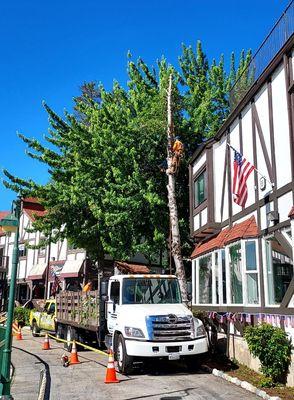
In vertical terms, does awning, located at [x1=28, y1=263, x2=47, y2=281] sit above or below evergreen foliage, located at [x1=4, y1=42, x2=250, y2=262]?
below

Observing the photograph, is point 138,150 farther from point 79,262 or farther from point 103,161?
point 79,262

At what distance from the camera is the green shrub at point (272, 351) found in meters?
10.1

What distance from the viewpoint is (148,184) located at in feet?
68.5

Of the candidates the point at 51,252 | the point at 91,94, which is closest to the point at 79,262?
the point at 51,252

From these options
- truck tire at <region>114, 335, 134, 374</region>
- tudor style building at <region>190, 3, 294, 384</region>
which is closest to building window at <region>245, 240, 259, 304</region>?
tudor style building at <region>190, 3, 294, 384</region>

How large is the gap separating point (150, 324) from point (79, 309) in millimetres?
5961

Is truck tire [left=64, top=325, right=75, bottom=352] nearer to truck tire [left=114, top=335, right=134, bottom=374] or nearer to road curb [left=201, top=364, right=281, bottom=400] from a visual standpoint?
truck tire [left=114, top=335, right=134, bottom=374]

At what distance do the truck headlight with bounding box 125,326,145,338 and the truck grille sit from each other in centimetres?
31

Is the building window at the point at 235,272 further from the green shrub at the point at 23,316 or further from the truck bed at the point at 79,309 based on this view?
the green shrub at the point at 23,316

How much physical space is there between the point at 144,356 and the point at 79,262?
78.4 ft

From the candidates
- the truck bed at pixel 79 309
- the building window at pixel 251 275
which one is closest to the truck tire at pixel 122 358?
the truck bed at pixel 79 309

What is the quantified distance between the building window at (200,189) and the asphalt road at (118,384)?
6689 millimetres

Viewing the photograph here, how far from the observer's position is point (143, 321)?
38.9 ft

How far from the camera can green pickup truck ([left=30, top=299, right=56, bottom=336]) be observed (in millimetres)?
21422
